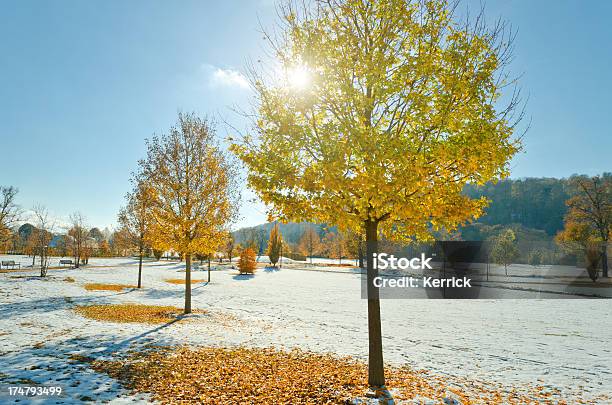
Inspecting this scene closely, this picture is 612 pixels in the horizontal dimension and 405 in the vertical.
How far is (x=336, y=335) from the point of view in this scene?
11.1 metres

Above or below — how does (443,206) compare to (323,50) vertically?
below

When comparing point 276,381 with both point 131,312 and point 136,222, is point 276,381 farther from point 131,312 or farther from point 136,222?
point 136,222

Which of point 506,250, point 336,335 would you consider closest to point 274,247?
point 506,250

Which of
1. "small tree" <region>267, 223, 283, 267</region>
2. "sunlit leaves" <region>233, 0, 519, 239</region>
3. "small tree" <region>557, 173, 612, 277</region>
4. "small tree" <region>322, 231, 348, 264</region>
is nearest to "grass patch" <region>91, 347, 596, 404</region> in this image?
"sunlit leaves" <region>233, 0, 519, 239</region>

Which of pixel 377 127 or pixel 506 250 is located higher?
pixel 377 127

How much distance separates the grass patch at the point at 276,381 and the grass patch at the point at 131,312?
4.67 m

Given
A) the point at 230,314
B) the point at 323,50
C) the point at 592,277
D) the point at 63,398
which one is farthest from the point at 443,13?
the point at 592,277

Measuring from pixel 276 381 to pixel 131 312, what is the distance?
9.45 m

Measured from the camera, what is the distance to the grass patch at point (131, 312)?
12.0m

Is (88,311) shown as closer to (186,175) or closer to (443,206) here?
(186,175)

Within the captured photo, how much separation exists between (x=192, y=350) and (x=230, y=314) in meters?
6.16

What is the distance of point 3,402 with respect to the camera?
16.1ft

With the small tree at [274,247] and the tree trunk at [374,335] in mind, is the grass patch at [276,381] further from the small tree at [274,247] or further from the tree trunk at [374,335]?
the small tree at [274,247]

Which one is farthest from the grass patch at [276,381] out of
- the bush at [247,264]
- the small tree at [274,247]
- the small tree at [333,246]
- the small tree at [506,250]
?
the small tree at [333,246]
